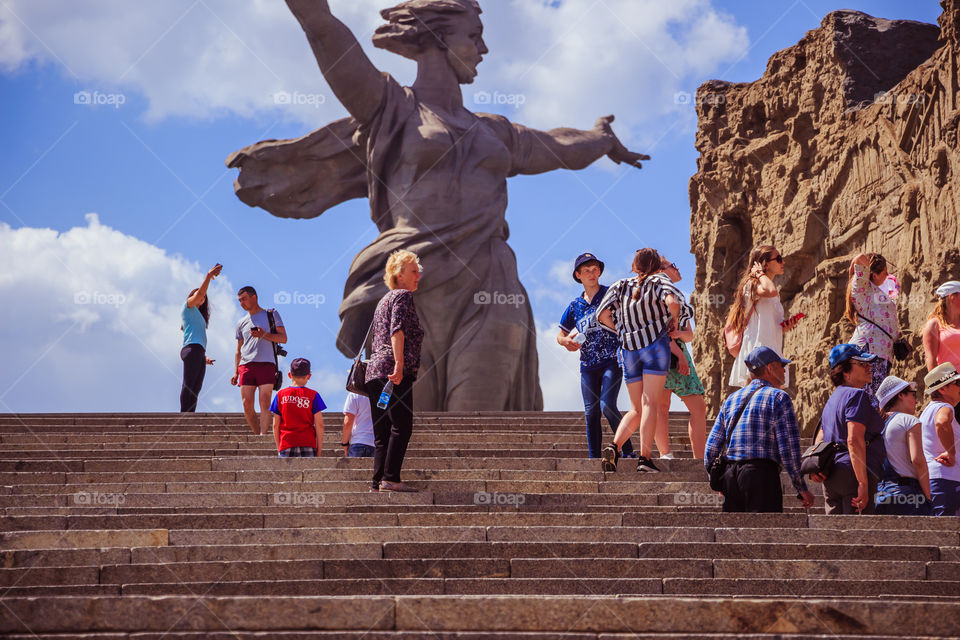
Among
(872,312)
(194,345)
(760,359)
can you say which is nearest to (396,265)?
(760,359)

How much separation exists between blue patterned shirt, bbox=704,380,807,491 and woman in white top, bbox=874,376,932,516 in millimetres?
544

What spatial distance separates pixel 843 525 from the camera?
6227 millimetres

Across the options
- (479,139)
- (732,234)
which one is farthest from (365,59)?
(732,234)

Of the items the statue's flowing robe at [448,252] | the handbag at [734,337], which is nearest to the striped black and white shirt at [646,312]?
the handbag at [734,337]

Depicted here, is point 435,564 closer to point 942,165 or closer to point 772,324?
point 772,324

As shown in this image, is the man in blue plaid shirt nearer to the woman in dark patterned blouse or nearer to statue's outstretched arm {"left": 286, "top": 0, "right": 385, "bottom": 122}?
the woman in dark patterned blouse

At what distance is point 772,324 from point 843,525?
2538 mm

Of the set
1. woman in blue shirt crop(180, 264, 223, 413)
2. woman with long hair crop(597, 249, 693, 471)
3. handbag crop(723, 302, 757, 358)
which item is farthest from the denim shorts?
woman in blue shirt crop(180, 264, 223, 413)

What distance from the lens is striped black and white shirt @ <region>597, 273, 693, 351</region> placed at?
7973 mm

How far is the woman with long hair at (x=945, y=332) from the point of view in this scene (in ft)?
26.8

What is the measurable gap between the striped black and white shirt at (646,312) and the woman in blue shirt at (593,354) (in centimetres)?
30

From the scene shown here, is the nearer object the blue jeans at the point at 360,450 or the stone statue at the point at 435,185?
the blue jeans at the point at 360,450

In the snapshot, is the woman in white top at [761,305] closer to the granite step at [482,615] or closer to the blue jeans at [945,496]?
the blue jeans at [945,496]

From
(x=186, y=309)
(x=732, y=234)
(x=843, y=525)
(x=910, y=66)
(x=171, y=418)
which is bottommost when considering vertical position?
Answer: (x=843, y=525)
